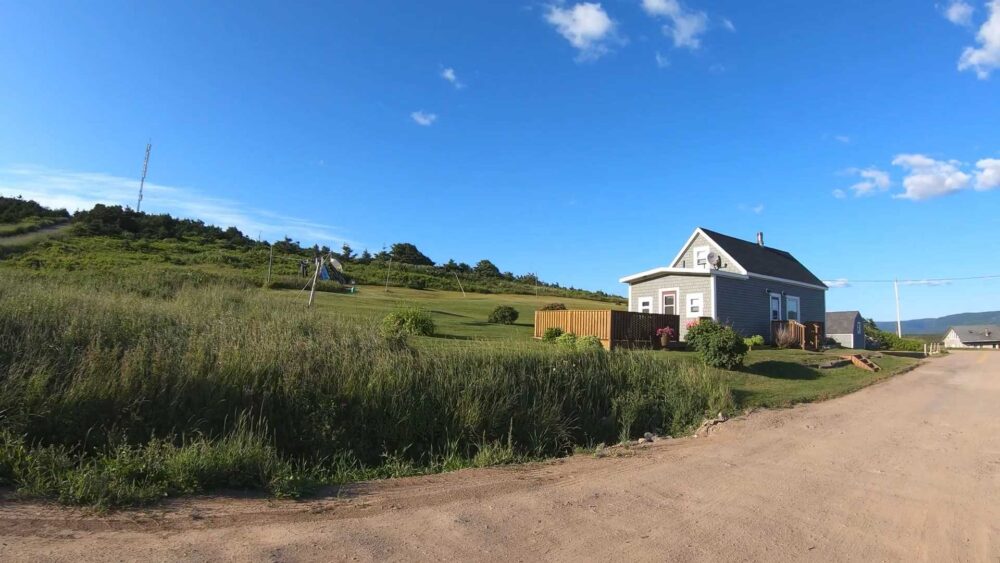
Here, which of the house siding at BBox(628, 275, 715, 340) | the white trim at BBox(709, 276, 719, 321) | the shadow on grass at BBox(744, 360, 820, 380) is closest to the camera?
the shadow on grass at BBox(744, 360, 820, 380)

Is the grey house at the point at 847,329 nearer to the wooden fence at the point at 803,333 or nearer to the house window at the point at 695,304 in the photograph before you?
the wooden fence at the point at 803,333

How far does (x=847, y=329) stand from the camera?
119 ft

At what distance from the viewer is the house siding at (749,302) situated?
24.5 m

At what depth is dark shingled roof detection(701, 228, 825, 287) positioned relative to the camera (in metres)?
27.5

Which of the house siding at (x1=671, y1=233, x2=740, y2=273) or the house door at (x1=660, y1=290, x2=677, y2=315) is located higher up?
the house siding at (x1=671, y1=233, x2=740, y2=273)

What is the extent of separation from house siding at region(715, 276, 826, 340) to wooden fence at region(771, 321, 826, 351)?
14.5 inches

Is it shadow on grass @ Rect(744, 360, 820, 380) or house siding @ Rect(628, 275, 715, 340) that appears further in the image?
house siding @ Rect(628, 275, 715, 340)

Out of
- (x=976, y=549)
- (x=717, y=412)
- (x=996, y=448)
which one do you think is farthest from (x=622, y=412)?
(x=976, y=549)

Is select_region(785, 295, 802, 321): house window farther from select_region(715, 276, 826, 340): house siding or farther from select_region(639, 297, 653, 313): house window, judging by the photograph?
select_region(639, 297, 653, 313): house window

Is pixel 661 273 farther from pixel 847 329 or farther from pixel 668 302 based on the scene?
pixel 847 329

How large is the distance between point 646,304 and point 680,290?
1.96 m

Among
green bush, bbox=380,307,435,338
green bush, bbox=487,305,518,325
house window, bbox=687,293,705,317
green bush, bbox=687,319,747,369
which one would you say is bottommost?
green bush, bbox=687,319,747,369

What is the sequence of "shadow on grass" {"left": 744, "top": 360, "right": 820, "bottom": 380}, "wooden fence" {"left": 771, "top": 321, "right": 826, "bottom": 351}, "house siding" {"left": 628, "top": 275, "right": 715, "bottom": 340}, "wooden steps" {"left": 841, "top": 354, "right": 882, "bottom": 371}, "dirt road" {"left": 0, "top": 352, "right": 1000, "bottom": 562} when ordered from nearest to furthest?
1. "dirt road" {"left": 0, "top": 352, "right": 1000, "bottom": 562}
2. "shadow on grass" {"left": 744, "top": 360, "right": 820, "bottom": 380}
3. "wooden steps" {"left": 841, "top": 354, "right": 882, "bottom": 371}
4. "house siding" {"left": 628, "top": 275, "right": 715, "bottom": 340}
5. "wooden fence" {"left": 771, "top": 321, "right": 826, "bottom": 351}

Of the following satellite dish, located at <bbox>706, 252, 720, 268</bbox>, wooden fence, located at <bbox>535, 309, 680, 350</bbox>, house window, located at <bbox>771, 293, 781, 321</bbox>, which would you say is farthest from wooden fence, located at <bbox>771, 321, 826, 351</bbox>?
wooden fence, located at <bbox>535, 309, 680, 350</bbox>
